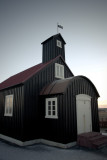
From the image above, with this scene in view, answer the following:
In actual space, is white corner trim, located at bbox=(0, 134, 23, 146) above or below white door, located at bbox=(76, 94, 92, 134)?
below

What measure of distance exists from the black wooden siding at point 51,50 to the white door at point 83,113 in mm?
5129

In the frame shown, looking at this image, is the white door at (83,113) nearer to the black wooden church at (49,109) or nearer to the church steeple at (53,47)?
the black wooden church at (49,109)

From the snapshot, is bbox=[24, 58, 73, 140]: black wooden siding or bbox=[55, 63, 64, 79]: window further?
bbox=[55, 63, 64, 79]: window

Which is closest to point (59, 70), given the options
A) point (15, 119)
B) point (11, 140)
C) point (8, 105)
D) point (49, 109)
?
point (49, 109)

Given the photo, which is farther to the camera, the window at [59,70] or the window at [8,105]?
the window at [59,70]

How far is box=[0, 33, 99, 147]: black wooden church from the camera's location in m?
8.80

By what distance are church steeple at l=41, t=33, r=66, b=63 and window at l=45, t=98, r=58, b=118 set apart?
5.04 metres

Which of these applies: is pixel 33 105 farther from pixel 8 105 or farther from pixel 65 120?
pixel 8 105

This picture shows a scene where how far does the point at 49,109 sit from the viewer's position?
31.9 feet

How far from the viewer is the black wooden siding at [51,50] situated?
1312cm

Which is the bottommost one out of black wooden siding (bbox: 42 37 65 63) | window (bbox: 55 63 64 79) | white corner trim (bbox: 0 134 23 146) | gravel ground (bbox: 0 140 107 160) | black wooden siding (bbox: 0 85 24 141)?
white corner trim (bbox: 0 134 23 146)

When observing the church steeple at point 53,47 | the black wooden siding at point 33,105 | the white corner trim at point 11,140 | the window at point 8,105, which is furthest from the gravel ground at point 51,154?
→ the church steeple at point 53,47

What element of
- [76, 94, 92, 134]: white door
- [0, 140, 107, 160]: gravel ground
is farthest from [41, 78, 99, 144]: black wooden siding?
[0, 140, 107, 160]: gravel ground

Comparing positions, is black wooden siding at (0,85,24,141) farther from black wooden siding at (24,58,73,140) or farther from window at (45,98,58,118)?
window at (45,98,58,118)
